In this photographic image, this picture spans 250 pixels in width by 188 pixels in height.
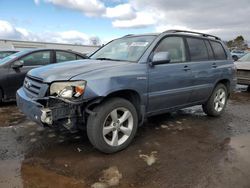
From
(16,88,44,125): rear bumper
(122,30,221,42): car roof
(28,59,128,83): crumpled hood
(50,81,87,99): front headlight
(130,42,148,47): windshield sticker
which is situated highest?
(122,30,221,42): car roof

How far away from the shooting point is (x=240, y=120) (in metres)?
5.74

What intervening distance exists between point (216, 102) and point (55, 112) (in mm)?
3824

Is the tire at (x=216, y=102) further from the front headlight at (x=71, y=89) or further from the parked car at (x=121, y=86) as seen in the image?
the front headlight at (x=71, y=89)

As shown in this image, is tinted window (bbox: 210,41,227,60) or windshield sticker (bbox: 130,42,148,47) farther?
tinted window (bbox: 210,41,227,60)

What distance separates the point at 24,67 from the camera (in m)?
6.45

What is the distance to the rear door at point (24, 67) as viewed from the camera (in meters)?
6.20

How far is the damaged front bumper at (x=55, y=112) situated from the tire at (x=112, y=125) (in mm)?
176

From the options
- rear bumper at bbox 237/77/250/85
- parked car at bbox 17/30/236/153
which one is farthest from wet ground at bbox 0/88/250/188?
rear bumper at bbox 237/77/250/85

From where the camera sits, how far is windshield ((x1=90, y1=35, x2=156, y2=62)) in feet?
13.9

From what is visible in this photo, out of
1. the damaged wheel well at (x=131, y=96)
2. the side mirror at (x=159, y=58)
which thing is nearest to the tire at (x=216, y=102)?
the side mirror at (x=159, y=58)

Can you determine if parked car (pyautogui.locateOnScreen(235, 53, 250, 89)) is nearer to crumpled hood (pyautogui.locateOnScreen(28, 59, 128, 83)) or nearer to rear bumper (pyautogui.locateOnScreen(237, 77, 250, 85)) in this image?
rear bumper (pyautogui.locateOnScreen(237, 77, 250, 85))

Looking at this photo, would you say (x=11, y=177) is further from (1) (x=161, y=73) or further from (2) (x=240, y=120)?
(2) (x=240, y=120)

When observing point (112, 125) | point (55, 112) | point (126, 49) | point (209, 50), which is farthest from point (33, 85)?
point (209, 50)

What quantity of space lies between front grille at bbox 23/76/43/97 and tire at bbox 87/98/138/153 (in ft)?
2.72
